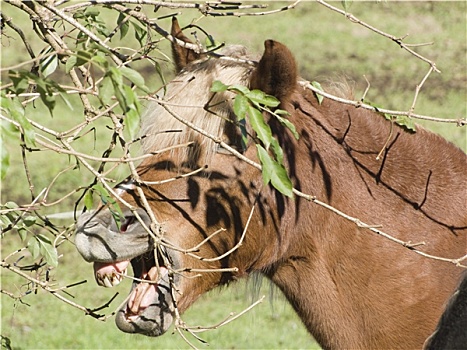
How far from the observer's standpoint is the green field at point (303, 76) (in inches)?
250

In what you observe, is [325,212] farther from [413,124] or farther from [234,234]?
[413,124]

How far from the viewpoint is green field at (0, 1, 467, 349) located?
636 cm

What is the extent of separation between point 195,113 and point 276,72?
33cm

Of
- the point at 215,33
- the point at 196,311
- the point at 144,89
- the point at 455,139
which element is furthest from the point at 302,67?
the point at 144,89

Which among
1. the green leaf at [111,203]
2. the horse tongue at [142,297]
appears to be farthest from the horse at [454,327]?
the horse tongue at [142,297]

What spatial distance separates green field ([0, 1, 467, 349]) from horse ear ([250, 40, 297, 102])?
469mm

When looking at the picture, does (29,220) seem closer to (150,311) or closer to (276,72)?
(150,311)

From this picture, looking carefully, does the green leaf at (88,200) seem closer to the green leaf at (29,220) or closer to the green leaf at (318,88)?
the green leaf at (29,220)

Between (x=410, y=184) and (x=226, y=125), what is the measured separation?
865mm

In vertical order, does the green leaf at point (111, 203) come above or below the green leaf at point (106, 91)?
below

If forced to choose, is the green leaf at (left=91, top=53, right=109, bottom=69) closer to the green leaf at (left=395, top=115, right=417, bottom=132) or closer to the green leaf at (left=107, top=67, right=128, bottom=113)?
the green leaf at (left=107, top=67, right=128, bottom=113)

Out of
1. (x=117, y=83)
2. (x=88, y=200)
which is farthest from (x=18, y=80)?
(x=88, y=200)

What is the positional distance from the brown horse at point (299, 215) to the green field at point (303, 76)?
0.32 meters

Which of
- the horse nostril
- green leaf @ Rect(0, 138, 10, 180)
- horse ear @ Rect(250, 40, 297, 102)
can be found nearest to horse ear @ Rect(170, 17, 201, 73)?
horse ear @ Rect(250, 40, 297, 102)
